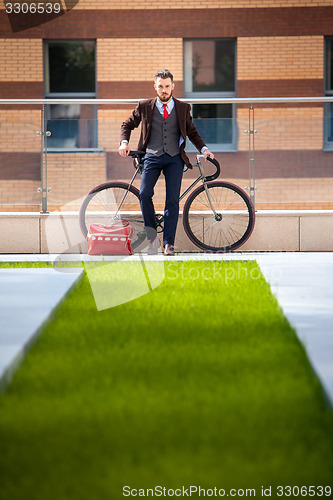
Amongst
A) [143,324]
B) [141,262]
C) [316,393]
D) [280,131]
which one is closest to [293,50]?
[280,131]

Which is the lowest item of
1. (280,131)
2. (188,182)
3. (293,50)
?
(188,182)

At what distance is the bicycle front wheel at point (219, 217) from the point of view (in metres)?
8.80

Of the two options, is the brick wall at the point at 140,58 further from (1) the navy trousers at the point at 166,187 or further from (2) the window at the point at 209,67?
(1) the navy trousers at the point at 166,187

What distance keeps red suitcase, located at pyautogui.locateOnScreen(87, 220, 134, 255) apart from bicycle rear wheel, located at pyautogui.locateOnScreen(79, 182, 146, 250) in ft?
0.83

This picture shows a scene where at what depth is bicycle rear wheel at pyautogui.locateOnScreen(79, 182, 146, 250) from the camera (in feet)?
28.7

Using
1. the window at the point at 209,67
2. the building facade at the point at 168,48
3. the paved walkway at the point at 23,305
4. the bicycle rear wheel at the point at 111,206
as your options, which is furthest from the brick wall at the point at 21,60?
the paved walkway at the point at 23,305

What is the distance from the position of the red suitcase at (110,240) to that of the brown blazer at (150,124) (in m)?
0.90

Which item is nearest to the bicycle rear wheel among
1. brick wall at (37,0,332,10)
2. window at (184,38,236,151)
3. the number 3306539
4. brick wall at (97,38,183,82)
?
brick wall at (97,38,183,82)

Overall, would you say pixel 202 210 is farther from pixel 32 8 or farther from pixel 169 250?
pixel 32 8

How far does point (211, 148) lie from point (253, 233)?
1088mm

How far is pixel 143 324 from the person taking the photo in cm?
428

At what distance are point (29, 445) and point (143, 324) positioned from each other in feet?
6.41

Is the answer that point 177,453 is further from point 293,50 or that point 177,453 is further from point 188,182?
point 293,50

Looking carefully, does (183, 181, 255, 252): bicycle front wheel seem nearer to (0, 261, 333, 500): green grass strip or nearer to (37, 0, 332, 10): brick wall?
(0, 261, 333, 500): green grass strip
